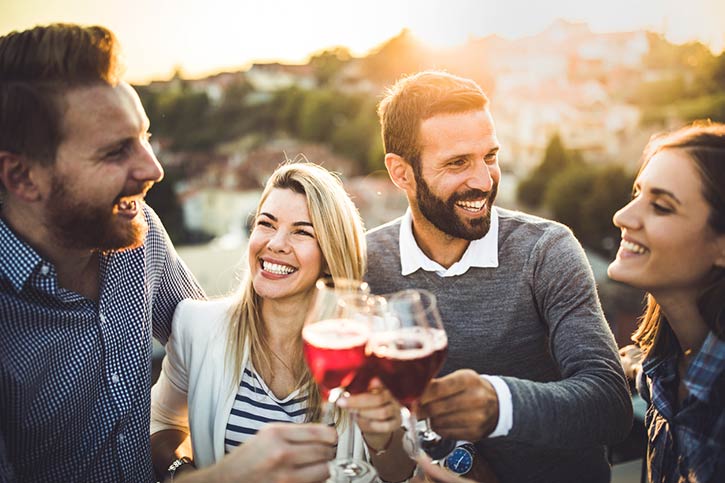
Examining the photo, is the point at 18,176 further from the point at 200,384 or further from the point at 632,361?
the point at 632,361

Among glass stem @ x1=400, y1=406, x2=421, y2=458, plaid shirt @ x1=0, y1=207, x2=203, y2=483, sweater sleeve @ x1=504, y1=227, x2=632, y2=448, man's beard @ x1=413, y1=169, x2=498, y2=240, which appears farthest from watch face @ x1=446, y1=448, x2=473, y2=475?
plaid shirt @ x1=0, y1=207, x2=203, y2=483

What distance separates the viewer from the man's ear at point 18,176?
1.56 metres

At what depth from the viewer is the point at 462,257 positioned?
86.0 inches

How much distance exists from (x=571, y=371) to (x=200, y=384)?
116 cm

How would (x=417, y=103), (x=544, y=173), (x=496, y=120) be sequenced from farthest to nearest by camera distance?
(x=544, y=173), (x=496, y=120), (x=417, y=103)

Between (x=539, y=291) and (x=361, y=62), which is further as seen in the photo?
(x=361, y=62)

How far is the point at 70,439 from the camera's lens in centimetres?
166

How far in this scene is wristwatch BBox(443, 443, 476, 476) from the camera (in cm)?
170

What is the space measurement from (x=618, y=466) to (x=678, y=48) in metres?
25.0

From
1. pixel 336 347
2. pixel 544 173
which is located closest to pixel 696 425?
pixel 336 347

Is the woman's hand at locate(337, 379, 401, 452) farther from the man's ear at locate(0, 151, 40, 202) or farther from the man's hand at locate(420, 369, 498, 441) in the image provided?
the man's ear at locate(0, 151, 40, 202)

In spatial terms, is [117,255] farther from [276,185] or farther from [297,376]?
[297,376]

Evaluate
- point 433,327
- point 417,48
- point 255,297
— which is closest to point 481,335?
point 255,297

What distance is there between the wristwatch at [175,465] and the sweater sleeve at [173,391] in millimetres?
194
